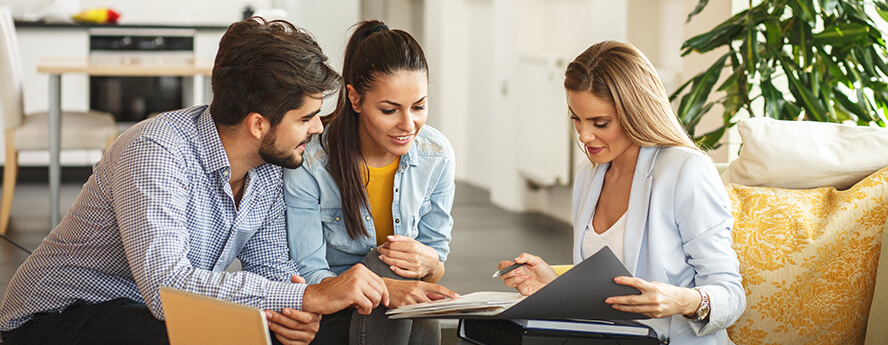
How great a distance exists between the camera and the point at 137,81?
20.0ft

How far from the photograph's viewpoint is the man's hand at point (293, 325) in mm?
1483

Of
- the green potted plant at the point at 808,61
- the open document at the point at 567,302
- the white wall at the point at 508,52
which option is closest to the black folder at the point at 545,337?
the open document at the point at 567,302

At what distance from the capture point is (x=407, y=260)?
177cm

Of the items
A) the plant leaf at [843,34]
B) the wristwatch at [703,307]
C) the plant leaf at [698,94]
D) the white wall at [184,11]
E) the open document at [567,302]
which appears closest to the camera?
the open document at [567,302]

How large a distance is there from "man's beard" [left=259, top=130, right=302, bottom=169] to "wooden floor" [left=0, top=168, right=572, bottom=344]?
190 cm

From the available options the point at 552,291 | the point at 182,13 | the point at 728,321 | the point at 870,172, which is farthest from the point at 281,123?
the point at 182,13

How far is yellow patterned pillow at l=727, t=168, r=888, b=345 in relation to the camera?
66.7 inches

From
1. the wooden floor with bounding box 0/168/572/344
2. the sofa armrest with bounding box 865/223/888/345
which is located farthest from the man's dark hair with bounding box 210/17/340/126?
the wooden floor with bounding box 0/168/572/344

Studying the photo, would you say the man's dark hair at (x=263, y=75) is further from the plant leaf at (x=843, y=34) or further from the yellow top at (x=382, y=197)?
the plant leaf at (x=843, y=34)

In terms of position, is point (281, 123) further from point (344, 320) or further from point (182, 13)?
point (182, 13)

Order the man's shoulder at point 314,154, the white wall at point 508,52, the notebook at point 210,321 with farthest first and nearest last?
1. the white wall at point 508,52
2. the man's shoulder at point 314,154
3. the notebook at point 210,321

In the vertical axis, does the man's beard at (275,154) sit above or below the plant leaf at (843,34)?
below

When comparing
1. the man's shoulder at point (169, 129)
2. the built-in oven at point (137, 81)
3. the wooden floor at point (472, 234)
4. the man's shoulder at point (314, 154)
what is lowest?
the wooden floor at point (472, 234)

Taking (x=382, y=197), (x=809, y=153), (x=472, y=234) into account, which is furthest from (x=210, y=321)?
(x=472, y=234)
